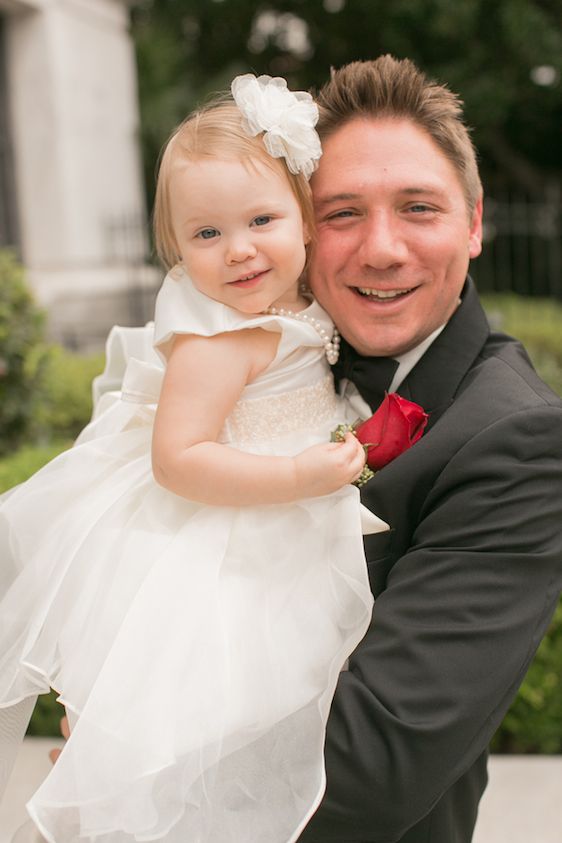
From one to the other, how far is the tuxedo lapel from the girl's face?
1.18 ft

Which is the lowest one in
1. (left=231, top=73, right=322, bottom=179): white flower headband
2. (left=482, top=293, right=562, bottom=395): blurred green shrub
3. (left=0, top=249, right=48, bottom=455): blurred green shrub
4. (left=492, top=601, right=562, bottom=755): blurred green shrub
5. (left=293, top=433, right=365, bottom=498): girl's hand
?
(left=492, top=601, right=562, bottom=755): blurred green shrub

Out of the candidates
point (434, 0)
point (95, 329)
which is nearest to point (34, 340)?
point (95, 329)

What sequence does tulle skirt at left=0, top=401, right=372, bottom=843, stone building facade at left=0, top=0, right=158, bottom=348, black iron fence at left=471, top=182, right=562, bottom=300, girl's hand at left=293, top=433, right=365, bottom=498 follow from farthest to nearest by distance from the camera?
1. black iron fence at left=471, top=182, right=562, bottom=300
2. stone building facade at left=0, top=0, right=158, bottom=348
3. girl's hand at left=293, top=433, right=365, bottom=498
4. tulle skirt at left=0, top=401, right=372, bottom=843

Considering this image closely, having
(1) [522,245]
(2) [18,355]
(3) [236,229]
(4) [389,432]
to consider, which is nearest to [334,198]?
(3) [236,229]

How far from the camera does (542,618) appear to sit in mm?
1752

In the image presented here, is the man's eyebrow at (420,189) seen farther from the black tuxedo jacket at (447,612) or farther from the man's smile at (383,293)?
the black tuxedo jacket at (447,612)

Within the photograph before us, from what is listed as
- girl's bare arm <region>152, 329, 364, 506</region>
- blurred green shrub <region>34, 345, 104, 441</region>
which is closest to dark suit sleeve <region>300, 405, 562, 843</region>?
girl's bare arm <region>152, 329, 364, 506</region>

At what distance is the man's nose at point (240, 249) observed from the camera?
1.85 m

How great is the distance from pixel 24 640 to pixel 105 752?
33cm

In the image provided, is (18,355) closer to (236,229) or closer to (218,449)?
(236,229)

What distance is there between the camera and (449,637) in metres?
1.64

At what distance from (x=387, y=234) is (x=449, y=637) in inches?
33.5

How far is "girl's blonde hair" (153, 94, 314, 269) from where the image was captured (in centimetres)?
189

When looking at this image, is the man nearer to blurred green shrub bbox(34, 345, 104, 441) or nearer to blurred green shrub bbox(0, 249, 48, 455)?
blurred green shrub bbox(0, 249, 48, 455)
